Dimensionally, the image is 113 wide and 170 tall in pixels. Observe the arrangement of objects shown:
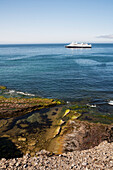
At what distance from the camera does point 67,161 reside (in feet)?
40.5

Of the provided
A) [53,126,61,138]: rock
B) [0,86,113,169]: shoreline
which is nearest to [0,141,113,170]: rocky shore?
[0,86,113,169]: shoreline

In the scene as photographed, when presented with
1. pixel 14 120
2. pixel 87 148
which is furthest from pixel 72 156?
pixel 14 120

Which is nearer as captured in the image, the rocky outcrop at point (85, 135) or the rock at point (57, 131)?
the rocky outcrop at point (85, 135)

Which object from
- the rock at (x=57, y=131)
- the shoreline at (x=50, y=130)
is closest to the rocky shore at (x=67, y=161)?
the shoreline at (x=50, y=130)

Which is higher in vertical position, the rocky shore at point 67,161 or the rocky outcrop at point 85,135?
the rocky shore at point 67,161

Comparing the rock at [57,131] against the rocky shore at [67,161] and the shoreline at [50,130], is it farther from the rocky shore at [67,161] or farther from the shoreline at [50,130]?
the rocky shore at [67,161]

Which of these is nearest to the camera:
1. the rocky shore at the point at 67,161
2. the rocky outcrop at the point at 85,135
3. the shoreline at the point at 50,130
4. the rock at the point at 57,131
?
the rocky shore at the point at 67,161

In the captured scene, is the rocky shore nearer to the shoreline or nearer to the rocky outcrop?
the shoreline

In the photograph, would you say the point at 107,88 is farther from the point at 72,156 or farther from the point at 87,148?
the point at 72,156

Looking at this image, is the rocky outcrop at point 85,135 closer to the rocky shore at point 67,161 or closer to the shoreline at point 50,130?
the shoreline at point 50,130

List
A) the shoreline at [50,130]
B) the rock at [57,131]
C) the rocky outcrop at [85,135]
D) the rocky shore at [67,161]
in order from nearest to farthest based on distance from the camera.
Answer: the rocky shore at [67,161] → the shoreline at [50,130] → the rocky outcrop at [85,135] → the rock at [57,131]

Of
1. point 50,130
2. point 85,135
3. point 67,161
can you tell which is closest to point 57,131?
point 50,130

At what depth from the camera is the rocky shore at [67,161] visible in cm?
1144

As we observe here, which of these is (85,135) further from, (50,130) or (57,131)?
(50,130)
